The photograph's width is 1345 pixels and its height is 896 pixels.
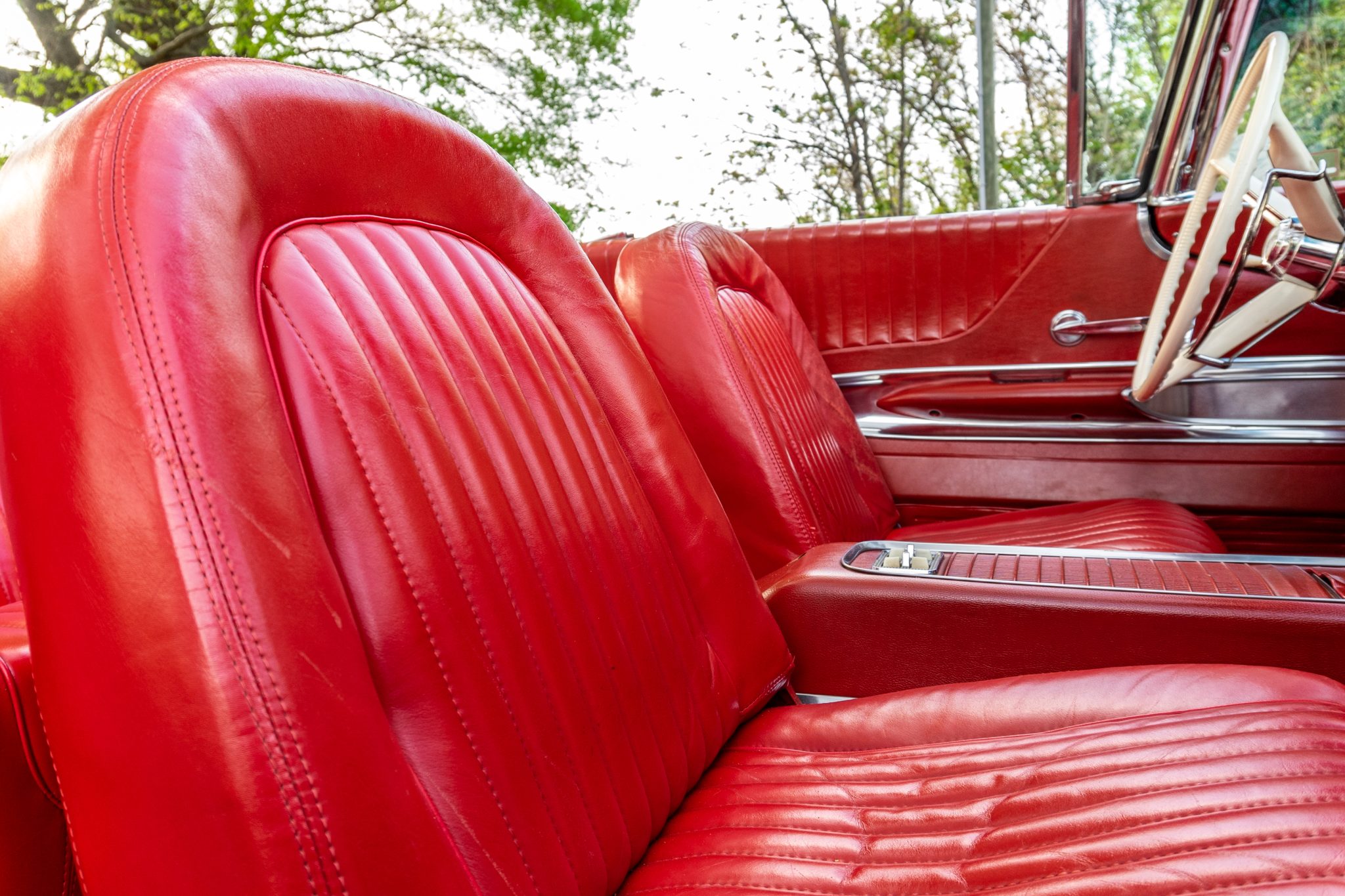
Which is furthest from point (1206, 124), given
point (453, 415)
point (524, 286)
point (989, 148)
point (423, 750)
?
point (423, 750)

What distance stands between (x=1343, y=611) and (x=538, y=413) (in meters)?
0.89

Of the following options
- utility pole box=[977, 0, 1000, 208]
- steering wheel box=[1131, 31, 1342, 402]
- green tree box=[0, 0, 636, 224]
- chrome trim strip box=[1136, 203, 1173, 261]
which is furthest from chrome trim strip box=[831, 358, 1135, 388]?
green tree box=[0, 0, 636, 224]

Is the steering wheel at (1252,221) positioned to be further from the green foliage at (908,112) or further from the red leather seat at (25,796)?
the green foliage at (908,112)

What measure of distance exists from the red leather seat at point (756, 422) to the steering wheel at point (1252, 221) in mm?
316

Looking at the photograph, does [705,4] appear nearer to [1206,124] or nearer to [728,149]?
[728,149]

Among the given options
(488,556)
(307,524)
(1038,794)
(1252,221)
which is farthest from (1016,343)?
(307,524)

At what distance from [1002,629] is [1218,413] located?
1195 mm

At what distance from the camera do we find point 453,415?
29.5 inches

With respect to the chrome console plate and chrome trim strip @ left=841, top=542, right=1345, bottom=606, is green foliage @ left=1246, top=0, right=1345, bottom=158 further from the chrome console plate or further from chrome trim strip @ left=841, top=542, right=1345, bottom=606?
chrome trim strip @ left=841, top=542, right=1345, bottom=606

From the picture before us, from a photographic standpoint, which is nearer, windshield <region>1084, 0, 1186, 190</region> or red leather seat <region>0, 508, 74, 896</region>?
A: red leather seat <region>0, 508, 74, 896</region>

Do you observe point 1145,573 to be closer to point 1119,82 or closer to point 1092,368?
point 1092,368

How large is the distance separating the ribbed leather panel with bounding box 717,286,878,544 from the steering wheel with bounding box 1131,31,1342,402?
0.57 m

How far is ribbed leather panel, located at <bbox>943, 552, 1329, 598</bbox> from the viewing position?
1105 mm

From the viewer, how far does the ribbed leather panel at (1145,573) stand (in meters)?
1.11
